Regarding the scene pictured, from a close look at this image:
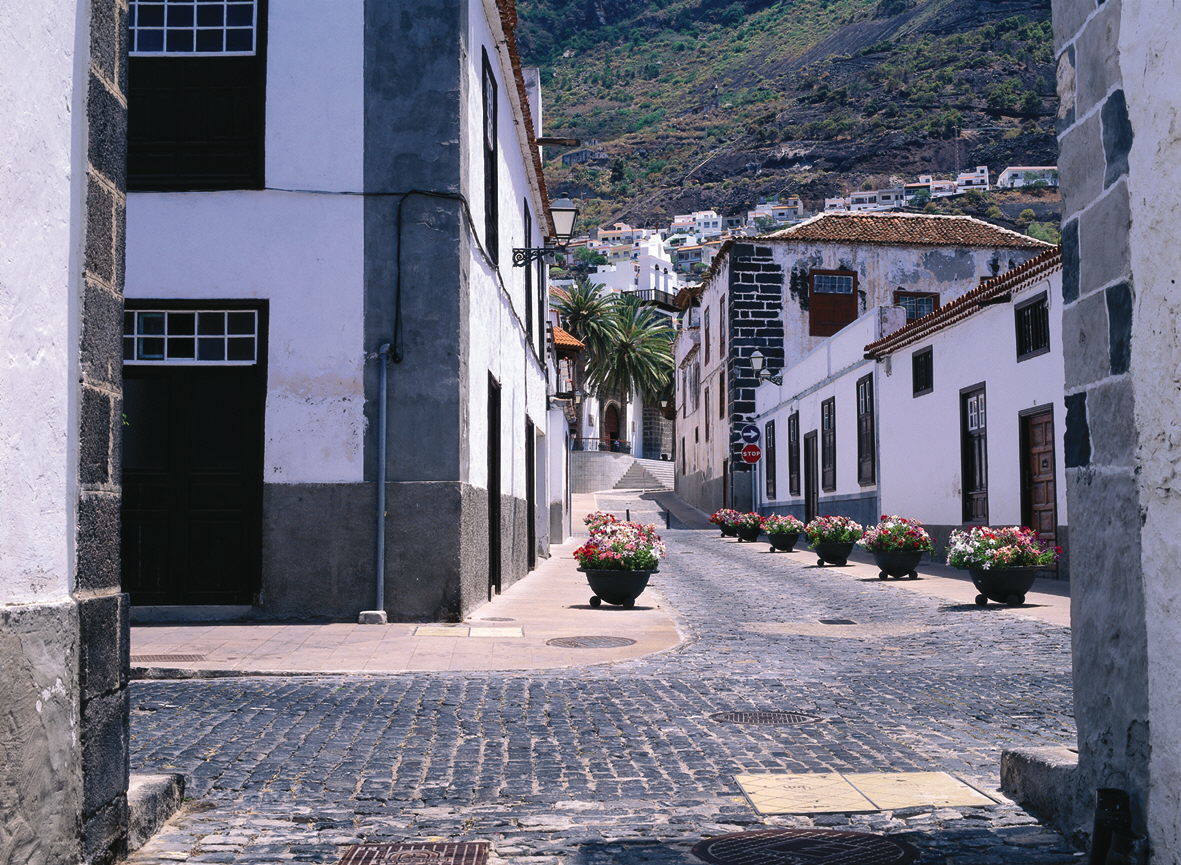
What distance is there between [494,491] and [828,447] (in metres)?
16.4

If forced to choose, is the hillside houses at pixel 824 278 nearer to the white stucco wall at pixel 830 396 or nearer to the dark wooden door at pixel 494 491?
the white stucco wall at pixel 830 396

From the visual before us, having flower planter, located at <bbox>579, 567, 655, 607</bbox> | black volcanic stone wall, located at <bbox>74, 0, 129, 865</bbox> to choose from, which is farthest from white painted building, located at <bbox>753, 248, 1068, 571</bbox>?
black volcanic stone wall, located at <bbox>74, 0, 129, 865</bbox>

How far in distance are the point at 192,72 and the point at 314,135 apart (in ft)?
4.75

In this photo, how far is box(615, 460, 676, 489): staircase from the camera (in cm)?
5869

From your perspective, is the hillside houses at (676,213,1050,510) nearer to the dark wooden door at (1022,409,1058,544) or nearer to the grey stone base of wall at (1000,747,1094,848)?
the dark wooden door at (1022,409,1058,544)

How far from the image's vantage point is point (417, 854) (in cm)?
411

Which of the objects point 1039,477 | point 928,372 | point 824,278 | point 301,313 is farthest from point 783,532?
point 301,313

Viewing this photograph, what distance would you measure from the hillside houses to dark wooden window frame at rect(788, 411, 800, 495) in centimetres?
306

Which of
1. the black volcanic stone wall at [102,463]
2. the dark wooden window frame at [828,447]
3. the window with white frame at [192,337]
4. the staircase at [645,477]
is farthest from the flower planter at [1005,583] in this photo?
the staircase at [645,477]

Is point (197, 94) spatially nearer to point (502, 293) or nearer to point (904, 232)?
point (502, 293)

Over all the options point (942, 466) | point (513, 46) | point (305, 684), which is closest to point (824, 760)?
point (305, 684)

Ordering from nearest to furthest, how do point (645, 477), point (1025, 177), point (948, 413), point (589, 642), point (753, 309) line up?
1. point (589, 642)
2. point (948, 413)
3. point (753, 309)
4. point (645, 477)
5. point (1025, 177)

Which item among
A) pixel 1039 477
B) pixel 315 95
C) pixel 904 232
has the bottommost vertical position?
pixel 1039 477

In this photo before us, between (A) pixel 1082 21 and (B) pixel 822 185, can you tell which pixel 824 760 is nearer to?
(A) pixel 1082 21
